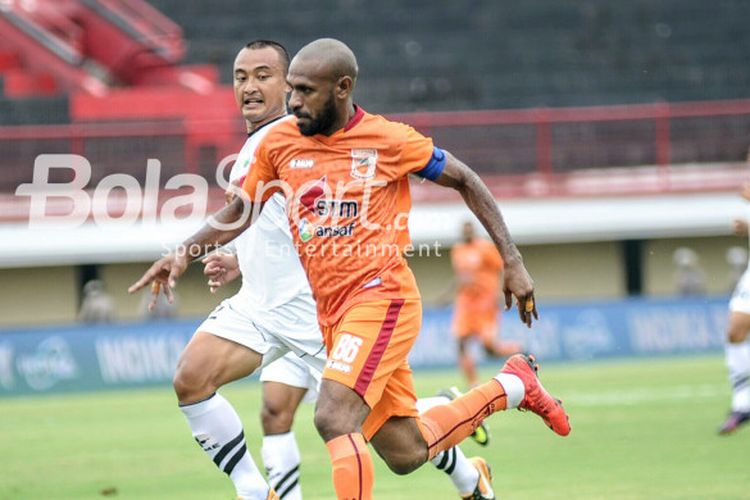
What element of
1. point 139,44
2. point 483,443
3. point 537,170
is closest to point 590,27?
point 537,170

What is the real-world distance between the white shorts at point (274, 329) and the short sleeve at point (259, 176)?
103 cm

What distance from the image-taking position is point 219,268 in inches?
306

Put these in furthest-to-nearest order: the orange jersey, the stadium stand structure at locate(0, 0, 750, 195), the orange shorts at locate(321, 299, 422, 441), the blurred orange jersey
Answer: the stadium stand structure at locate(0, 0, 750, 195), the blurred orange jersey, the orange jersey, the orange shorts at locate(321, 299, 422, 441)

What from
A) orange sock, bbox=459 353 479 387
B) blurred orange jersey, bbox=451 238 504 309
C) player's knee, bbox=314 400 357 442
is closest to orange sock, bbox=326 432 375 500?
player's knee, bbox=314 400 357 442

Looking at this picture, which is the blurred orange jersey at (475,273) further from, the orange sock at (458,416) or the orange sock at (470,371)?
the orange sock at (458,416)

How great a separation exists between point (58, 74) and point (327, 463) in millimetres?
17975

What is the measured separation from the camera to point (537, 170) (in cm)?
2469

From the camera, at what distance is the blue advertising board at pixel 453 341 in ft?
69.7

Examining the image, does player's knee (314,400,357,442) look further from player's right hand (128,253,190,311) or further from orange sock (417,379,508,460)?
player's right hand (128,253,190,311)

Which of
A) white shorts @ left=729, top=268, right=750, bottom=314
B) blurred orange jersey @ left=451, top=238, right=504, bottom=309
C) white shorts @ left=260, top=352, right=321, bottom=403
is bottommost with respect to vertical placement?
blurred orange jersey @ left=451, top=238, right=504, bottom=309

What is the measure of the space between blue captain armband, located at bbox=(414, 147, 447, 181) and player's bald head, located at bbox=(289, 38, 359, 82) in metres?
0.58

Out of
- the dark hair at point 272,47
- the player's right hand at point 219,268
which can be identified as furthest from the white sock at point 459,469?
the dark hair at point 272,47

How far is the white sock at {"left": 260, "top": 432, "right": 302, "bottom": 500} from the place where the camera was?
26.0ft

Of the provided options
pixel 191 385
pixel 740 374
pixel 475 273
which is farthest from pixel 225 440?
pixel 475 273
